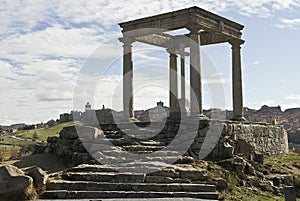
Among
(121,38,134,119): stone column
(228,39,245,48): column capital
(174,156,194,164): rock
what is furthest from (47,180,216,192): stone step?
(228,39,245,48): column capital

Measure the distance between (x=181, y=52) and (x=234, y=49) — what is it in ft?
15.0

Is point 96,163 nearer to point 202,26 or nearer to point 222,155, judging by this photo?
point 222,155

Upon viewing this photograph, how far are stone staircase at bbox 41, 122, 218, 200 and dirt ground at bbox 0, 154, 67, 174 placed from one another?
2.72m

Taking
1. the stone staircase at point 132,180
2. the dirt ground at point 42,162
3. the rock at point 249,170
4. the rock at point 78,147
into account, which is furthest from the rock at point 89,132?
the rock at point 249,170

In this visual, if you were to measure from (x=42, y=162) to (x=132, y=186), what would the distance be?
24.9 feet

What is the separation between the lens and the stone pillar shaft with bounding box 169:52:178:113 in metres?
32.5

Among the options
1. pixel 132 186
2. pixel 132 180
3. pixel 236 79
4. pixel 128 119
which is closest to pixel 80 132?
pixel 128 119

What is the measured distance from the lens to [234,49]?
98.6ft

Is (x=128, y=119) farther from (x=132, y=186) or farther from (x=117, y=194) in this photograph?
(x=117, y=194)

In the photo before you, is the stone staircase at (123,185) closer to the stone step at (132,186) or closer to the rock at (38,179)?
the stone step at (132,186)

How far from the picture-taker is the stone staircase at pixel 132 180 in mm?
15484

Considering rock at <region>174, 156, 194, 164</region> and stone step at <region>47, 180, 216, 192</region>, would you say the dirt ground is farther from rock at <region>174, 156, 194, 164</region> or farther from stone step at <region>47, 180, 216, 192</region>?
rock at <region>174, 156, 194, 164</region>

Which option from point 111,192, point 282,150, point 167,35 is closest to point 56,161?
point 111,192

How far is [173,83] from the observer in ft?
108
